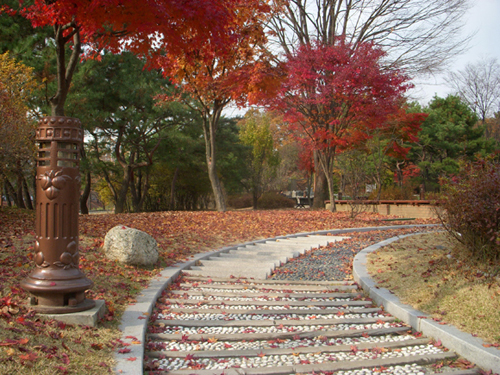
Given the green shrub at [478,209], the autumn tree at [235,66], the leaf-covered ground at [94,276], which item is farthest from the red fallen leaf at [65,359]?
the autumn tree at [235,66]

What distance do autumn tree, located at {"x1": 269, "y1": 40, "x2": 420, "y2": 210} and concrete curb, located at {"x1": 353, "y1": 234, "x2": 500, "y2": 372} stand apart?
10261 millimetres

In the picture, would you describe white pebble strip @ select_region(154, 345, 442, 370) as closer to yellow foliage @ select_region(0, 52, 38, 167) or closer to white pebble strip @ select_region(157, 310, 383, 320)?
white pebble strip @ select_region(157, 310, 383, 320)

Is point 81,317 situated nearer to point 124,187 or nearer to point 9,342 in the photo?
point 9,342

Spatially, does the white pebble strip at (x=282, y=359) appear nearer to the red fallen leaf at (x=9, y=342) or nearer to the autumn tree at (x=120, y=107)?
the red fallen leaf at (x=9, y=342)

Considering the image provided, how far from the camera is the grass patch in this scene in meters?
4.08

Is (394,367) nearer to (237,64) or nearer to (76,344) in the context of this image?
(76,344)

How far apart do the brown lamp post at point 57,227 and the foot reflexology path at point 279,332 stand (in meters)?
0.92

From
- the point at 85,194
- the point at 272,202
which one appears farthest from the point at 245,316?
the point at 272,202

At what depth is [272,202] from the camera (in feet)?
82.9

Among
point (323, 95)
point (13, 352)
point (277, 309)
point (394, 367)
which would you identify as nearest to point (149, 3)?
point (277, 309)

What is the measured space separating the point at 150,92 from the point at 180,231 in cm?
948

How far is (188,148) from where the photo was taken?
2003 centimetres

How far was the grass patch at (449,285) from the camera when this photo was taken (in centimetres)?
408

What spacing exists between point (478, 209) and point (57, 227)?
4.83 m
